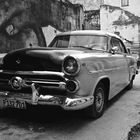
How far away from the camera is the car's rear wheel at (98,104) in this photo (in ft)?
13.1

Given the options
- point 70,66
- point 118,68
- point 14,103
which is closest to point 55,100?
point 70,66

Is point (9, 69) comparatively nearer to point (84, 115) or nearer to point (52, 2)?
point (84, 115)

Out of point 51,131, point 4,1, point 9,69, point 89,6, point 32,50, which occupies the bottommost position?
point 51,131

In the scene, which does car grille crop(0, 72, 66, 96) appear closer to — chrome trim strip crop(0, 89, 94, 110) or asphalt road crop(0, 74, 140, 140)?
chrome trim strip crop(0, 89, 94, 110)

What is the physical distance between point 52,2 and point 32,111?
9721mm

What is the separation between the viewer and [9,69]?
395 centimetres

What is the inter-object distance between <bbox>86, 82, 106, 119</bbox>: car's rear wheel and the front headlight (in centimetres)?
70

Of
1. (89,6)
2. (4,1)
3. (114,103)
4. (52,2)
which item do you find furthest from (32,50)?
(89,6)

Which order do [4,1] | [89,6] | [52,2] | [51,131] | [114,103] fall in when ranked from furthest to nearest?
[89,6] → [52,2] → [4,1] → [114,103] → [51,131]

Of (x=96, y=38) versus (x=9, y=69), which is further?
(x=96, y=38)

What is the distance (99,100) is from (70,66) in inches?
42.9

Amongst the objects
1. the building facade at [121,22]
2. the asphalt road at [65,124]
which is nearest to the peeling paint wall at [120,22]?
the building facade at [121,22]

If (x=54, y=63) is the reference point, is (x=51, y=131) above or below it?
below

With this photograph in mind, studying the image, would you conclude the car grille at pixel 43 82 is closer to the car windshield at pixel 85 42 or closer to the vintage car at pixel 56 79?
the vintage car at pixel 56 79
